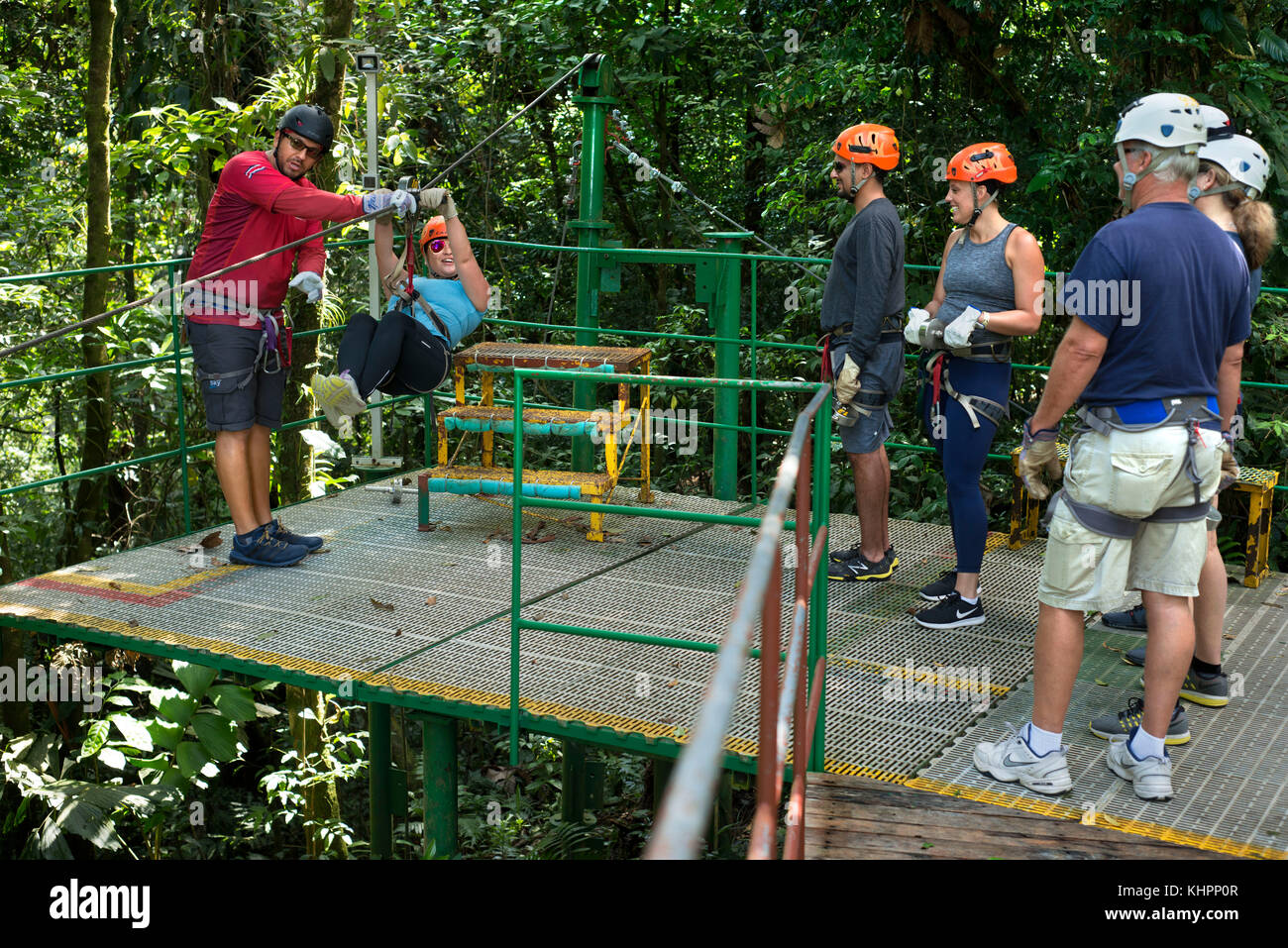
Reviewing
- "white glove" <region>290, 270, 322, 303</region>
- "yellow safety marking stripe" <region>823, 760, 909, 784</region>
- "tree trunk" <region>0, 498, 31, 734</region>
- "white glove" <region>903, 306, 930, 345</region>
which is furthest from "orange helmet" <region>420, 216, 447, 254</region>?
"tree trunk" <region>0, 498, 31, 734</region>

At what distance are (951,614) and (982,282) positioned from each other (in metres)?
1.46

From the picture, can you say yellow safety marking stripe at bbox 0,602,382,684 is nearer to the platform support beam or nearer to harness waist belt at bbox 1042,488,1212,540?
harness waist belt at bbox 1042,488,1212,540

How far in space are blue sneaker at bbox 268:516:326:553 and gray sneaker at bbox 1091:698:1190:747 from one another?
4.01 meters

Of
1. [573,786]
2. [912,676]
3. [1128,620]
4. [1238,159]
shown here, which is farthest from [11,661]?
[1238,159]

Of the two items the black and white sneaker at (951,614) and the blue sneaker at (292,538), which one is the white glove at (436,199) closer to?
the blue sneaker at (292,538)

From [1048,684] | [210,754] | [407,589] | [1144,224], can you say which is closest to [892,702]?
[1048,684]

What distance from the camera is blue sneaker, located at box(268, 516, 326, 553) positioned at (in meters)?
6.71

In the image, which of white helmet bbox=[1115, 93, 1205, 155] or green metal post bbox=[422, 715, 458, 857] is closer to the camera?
white helmet bbox=[1115, 93, 1205, 155]

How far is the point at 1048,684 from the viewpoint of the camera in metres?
4.09

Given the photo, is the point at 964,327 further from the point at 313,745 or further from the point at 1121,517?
the point at 313,745

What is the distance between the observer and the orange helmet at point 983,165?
212 inches

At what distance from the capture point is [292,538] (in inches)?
267

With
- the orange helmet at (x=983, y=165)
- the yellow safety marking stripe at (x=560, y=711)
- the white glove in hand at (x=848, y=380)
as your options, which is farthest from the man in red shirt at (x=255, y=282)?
the orange helmet at (x=983, y=165)
